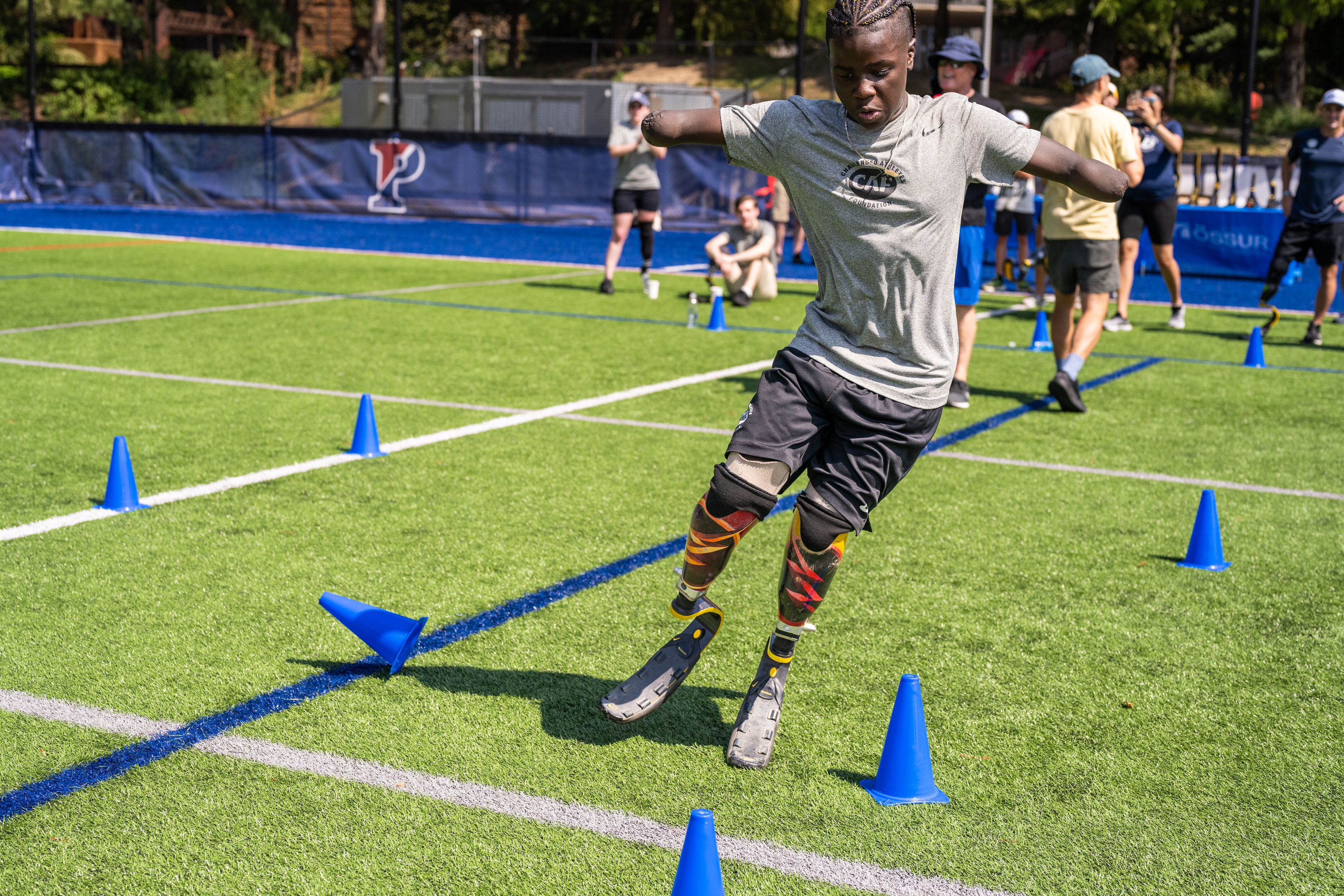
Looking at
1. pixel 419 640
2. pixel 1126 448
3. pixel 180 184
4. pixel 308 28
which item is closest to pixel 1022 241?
pixel 1126 448

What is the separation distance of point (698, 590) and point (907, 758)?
28.9 inches

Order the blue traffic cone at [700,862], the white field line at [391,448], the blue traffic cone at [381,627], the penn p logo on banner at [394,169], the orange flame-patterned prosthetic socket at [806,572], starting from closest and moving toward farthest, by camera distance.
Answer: the blue traffic cone at [700,862] → the orange flame-patterned prosthetic socket at [806,572] → the blue traffic cone at [381,627] → the white field line at [391,448] → the penn p logo on banner at [394,169]

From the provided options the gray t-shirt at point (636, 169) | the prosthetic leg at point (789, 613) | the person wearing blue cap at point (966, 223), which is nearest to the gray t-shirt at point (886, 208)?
the prosthetic leg at point (789, 613)

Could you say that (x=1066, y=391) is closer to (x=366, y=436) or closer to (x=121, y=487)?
(x=366, y=436)

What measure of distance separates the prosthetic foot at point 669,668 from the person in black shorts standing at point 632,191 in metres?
11.3

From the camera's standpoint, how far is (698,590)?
3.63 meters

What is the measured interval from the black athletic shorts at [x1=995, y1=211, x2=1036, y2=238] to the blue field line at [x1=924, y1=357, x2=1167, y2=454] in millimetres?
5661

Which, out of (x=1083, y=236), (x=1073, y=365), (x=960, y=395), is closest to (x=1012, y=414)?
(x=960, y=395)

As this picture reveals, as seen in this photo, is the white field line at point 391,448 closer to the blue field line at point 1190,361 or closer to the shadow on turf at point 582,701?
the shadow on turf at point 582,701

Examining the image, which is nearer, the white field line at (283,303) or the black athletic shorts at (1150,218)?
the white field line at (283,303)

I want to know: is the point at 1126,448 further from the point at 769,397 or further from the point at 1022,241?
the point at 1022,241

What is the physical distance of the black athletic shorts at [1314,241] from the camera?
1161 cm

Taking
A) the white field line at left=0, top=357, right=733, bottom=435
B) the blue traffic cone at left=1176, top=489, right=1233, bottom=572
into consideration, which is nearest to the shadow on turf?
the blue traffic cone at left=1176, top=489, right=1233, bottom=572

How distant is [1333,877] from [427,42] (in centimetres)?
6876
